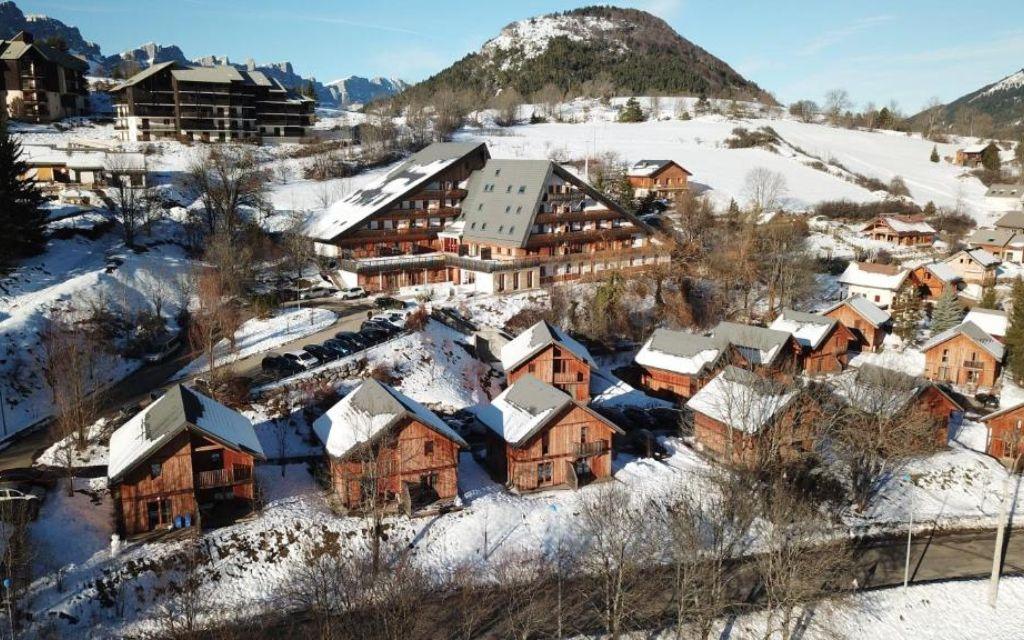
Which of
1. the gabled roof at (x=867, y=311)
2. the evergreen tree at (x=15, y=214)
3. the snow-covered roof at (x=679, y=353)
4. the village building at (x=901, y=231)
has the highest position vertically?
the evergreen tree at (x=15, y=214)

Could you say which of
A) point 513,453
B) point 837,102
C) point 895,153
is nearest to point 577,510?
point 513,453

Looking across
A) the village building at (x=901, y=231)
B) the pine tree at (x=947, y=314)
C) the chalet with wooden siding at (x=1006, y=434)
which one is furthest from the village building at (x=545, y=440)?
the village building at (x=901, y=231)

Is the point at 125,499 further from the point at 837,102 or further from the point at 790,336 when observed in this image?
the point at 837,102

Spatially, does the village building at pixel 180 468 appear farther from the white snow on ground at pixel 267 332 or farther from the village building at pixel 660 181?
the village building at pixel 660 181

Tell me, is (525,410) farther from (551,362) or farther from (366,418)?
(551,362)

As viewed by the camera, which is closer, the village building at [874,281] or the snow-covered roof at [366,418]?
the snow-covered roof at [366,418]

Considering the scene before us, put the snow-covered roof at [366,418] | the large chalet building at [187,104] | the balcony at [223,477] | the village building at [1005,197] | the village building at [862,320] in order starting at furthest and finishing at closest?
1. the village building at [1005,197]
2. the large chalet building at [187,104]
3. the village building at [862,320]
4. the snow-covered roof at [366,418]
5. the balcony at [223,477]
